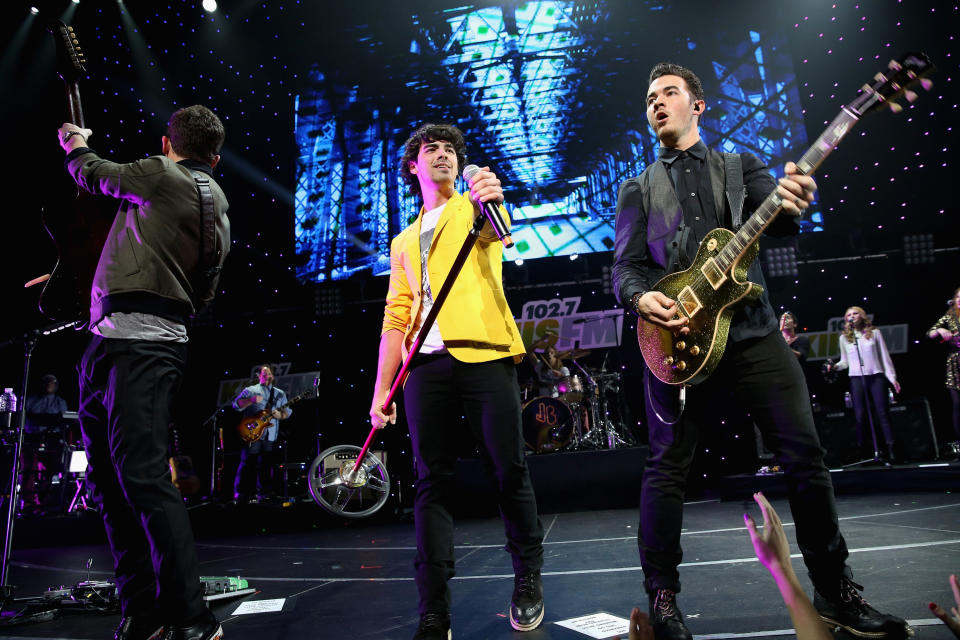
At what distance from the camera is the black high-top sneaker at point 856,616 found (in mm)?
1888

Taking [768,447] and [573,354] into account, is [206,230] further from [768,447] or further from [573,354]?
[573,354]

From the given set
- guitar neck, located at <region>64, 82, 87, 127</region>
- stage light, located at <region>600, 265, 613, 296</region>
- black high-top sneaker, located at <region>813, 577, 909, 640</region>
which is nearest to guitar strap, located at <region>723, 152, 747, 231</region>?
black high-top sneaker, located at <region>813, 577, 909, 640</region>

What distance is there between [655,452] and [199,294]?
78.7 inches

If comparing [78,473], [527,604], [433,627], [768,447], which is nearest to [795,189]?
[768,447]

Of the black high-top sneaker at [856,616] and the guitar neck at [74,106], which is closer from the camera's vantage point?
the black high-top sneaker at [856,616]

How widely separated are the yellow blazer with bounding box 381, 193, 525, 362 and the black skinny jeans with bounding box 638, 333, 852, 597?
68 cm

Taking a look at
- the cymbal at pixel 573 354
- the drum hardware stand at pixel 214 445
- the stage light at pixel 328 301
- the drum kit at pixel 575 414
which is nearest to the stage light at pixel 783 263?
the drum kit at pixel 575 414

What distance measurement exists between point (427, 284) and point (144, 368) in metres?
1.13

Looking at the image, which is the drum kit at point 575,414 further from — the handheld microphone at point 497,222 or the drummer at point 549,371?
the handheld microphone at point 497,222

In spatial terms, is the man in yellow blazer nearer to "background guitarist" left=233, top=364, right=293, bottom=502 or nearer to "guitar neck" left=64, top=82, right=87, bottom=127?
"guitar neck" left=64, top=82, right=87, bottom=127

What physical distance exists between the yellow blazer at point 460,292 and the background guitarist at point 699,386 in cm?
52

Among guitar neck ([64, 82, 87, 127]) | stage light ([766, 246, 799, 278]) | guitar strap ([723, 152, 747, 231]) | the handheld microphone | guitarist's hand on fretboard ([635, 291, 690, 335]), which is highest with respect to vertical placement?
stage light ([766, 246, 799, 278])

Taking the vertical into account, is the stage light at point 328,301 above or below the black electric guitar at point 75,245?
above

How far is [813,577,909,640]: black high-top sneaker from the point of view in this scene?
1888 millimetres
